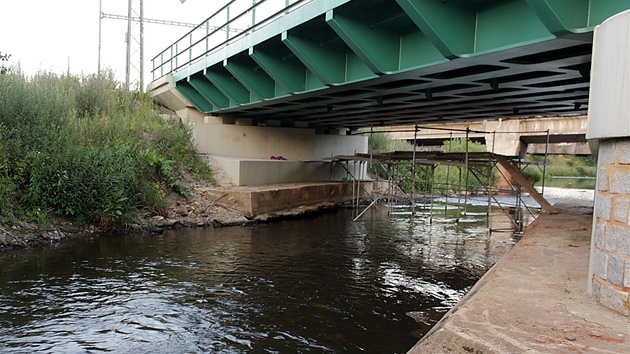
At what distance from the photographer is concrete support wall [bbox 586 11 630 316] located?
4227 millimetres

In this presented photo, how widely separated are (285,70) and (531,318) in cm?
1051

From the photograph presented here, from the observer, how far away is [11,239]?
1149 centimetres

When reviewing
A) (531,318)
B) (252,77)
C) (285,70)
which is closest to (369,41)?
(285,70)

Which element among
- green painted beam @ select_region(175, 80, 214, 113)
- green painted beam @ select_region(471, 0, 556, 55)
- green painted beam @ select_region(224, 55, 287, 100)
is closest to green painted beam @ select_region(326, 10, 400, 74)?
green painted beam @ select_region(471, 0, 556, 55)

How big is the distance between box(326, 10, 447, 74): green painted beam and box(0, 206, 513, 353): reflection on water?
4.64 m

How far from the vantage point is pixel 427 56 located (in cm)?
923

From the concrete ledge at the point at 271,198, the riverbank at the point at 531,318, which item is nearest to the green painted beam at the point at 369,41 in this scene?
the riverbank at the point at 531,318

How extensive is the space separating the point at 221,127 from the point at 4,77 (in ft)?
31.8

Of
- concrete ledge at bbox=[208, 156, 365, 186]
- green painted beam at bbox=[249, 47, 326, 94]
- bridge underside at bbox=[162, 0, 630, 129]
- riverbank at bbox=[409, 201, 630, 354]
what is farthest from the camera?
concrete ledge at bbox=[208, 156, 365, 186]

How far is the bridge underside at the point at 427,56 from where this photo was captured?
7438 mm

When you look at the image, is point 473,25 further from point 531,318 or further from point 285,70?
point 285,70

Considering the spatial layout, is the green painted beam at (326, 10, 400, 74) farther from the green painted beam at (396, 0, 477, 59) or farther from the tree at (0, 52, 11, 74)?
the tree at (0, 52, 11, 74)

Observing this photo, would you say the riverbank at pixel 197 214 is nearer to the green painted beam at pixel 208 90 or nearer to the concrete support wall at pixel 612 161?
the green painted beam at pixel 208 90

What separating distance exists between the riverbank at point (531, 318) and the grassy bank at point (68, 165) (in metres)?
11.6
